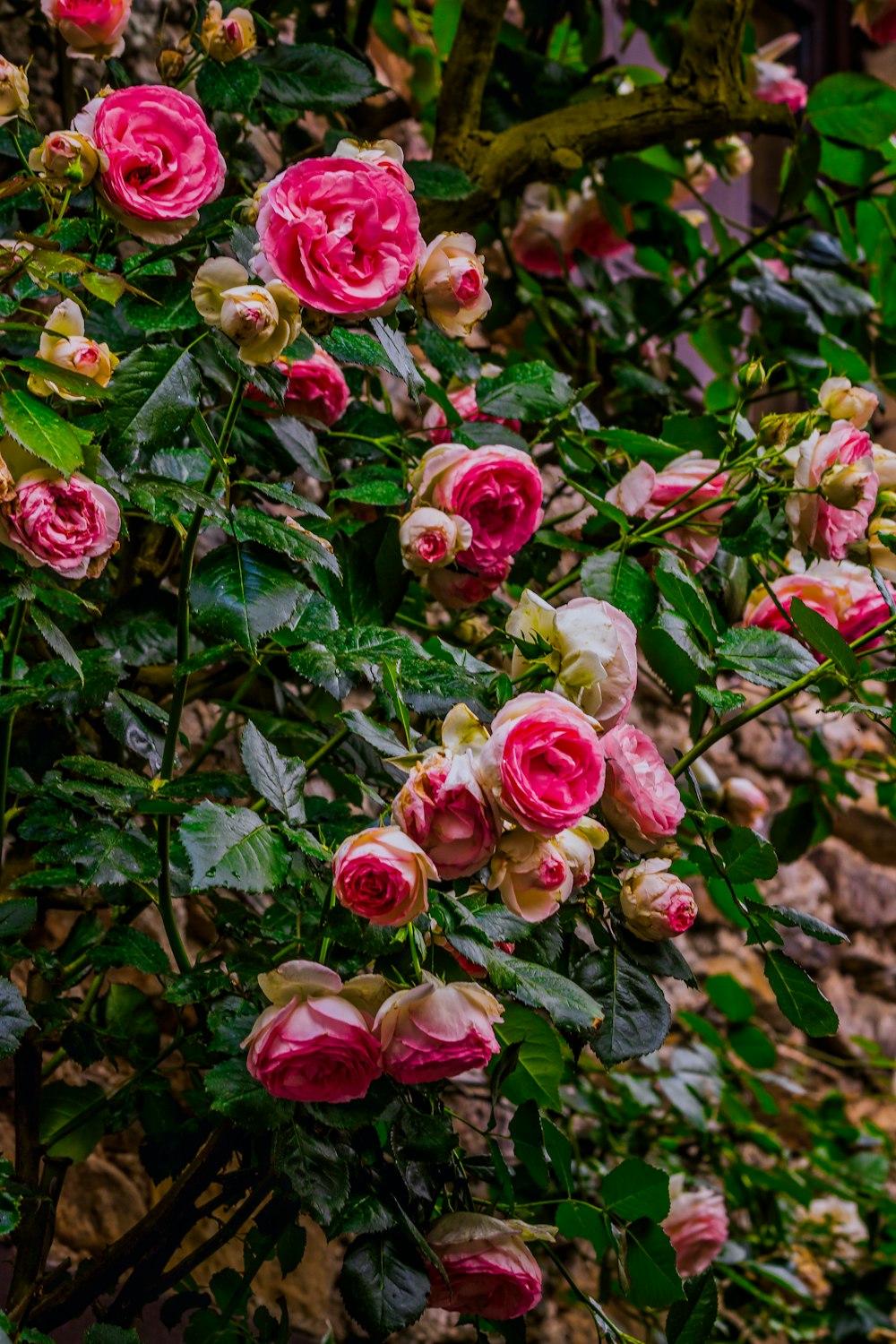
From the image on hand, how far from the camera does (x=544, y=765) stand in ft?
1.72

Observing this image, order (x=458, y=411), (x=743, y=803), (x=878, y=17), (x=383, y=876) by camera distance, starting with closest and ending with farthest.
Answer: (x=383, y=876), (x=458, y=411), (x=743, y=803), (x=878, y=17)

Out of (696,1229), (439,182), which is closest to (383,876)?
(439,182)

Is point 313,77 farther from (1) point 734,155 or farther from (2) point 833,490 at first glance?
(1) point 734,155

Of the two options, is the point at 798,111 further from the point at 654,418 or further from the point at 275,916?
the point at 275,916

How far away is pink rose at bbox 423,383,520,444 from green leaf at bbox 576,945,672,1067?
0.46 metres

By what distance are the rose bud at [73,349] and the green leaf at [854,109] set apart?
40.2 inches

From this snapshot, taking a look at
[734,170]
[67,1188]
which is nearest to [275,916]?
[67,1188]

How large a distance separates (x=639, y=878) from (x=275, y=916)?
0.75 feet

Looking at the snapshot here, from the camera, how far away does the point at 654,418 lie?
4.93 ft

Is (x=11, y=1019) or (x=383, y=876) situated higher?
(x=383, y=876)

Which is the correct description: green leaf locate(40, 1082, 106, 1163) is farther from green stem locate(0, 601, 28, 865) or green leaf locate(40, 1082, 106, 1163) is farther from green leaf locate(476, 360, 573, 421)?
green leaf locate(476, 360, 573, 421)

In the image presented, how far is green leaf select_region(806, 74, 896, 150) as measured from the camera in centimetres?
127

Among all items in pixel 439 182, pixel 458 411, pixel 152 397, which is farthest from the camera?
pixel 439 182

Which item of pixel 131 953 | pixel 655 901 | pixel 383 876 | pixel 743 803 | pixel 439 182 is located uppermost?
pixel 439 182
